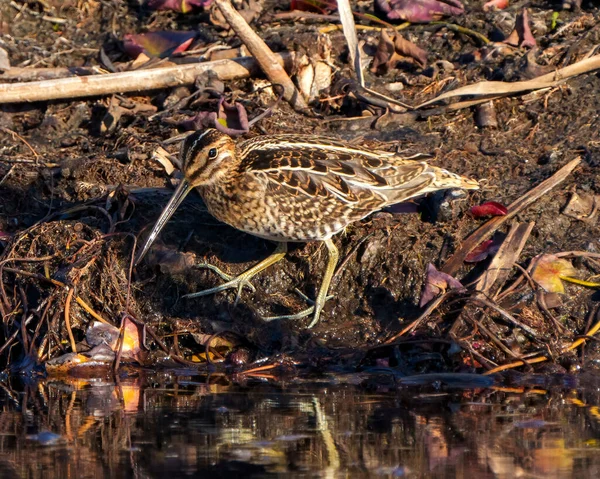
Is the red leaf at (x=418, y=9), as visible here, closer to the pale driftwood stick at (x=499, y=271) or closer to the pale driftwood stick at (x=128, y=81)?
the pale driftwood stick at (x=128, y=81)

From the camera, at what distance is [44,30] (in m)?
9.92

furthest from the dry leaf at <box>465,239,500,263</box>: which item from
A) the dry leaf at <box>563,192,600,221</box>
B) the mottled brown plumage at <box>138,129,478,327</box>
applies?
the dry leaf at <box>563,192,600,221</box>

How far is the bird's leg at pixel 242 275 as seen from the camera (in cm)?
691

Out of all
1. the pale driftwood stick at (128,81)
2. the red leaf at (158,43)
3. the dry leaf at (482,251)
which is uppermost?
the red leaf at (158,43)

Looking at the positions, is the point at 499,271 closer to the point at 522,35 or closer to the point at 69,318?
the point at 69,318

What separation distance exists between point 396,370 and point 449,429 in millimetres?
1128

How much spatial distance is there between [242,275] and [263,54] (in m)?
2.18

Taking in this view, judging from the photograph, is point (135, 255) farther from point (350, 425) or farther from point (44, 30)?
point (44, 30)

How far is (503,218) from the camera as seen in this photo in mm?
7027

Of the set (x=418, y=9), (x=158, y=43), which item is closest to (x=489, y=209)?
(x=418, y=9)

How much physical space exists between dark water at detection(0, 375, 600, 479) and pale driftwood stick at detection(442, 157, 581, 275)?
1.11 m

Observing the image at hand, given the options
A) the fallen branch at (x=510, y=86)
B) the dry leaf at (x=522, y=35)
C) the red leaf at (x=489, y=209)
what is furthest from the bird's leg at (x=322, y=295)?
the dry leaf at (x=522, y=35)

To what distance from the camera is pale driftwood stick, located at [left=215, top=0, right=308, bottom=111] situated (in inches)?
318

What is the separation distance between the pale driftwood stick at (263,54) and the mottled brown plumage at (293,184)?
1447mm
